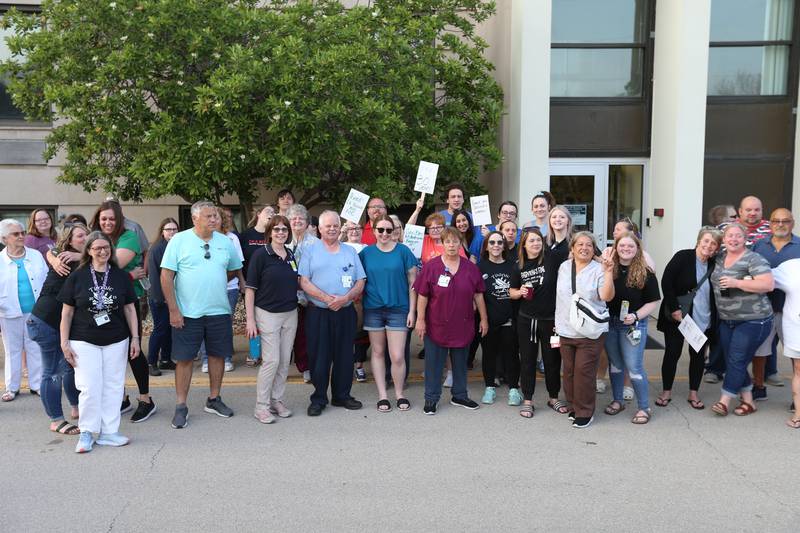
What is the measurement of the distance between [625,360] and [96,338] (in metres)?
4.48

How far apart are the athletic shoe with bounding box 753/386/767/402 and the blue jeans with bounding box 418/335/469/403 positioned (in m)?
2.88

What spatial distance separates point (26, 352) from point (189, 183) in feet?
9.81

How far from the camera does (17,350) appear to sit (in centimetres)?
633

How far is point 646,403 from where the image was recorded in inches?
224

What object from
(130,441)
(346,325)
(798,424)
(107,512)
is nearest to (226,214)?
(346,325)

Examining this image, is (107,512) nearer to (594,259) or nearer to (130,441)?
(130,441)

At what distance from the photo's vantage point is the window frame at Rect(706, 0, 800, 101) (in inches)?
449

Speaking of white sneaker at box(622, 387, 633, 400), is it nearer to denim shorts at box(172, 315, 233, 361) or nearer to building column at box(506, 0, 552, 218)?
denim shorts at box(172, 315, 233, 361)

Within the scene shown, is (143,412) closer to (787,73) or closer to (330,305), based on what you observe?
(330,305)

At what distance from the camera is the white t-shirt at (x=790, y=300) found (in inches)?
224

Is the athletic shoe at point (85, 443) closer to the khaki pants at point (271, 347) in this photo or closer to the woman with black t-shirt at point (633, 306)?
the khaki pants at point (271, 347)

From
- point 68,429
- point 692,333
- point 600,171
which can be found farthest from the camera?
point 600,171

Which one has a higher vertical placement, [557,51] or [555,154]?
[557,51]

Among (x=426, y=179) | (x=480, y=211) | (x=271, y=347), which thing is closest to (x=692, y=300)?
(x=480, y=211)
